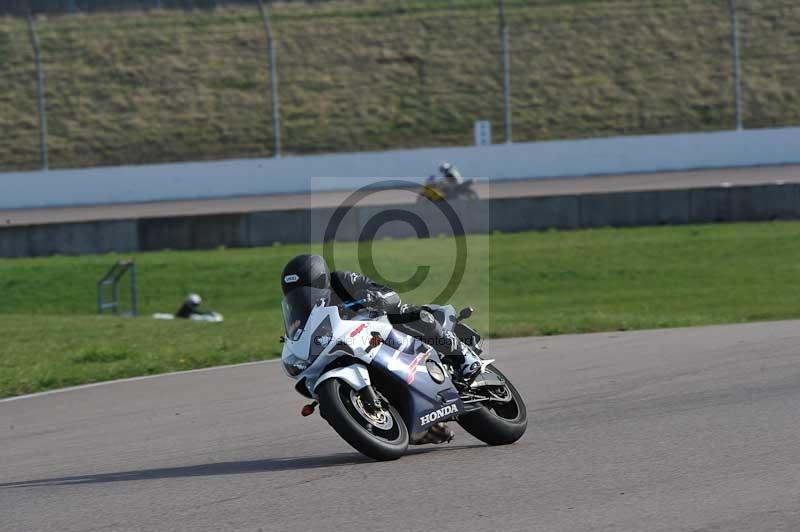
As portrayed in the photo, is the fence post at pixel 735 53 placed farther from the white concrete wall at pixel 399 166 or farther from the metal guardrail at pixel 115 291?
the metal guardrail at pixel 115 291

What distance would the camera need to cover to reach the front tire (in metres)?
6.19

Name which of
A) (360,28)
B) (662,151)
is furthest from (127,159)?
(662,151)

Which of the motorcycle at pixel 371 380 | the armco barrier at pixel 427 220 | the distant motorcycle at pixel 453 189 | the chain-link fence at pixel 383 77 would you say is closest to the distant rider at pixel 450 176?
the distant motorcycle at pixel 453 189

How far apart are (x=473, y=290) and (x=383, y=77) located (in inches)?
721

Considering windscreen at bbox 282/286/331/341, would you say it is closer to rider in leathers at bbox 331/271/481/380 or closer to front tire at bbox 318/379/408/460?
rider in leathers at bbox 331/271/481/380

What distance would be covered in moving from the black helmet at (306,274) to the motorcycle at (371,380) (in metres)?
0.04

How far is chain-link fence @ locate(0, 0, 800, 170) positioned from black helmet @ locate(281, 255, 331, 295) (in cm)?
2575

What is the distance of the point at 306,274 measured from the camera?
648 centimetres

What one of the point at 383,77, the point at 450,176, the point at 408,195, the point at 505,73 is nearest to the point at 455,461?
the point at 450,176

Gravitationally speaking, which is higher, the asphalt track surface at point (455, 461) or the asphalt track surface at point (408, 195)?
the asphalt track surface at point (408, 195)

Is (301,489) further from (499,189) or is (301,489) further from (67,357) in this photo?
Result: (499,189)

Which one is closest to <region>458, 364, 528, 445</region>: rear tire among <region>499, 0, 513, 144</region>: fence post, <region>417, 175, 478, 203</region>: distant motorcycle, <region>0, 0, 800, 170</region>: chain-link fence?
<region>417, 175, 478, 203</region>: distant motorcycle

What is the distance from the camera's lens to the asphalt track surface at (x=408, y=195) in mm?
28125
